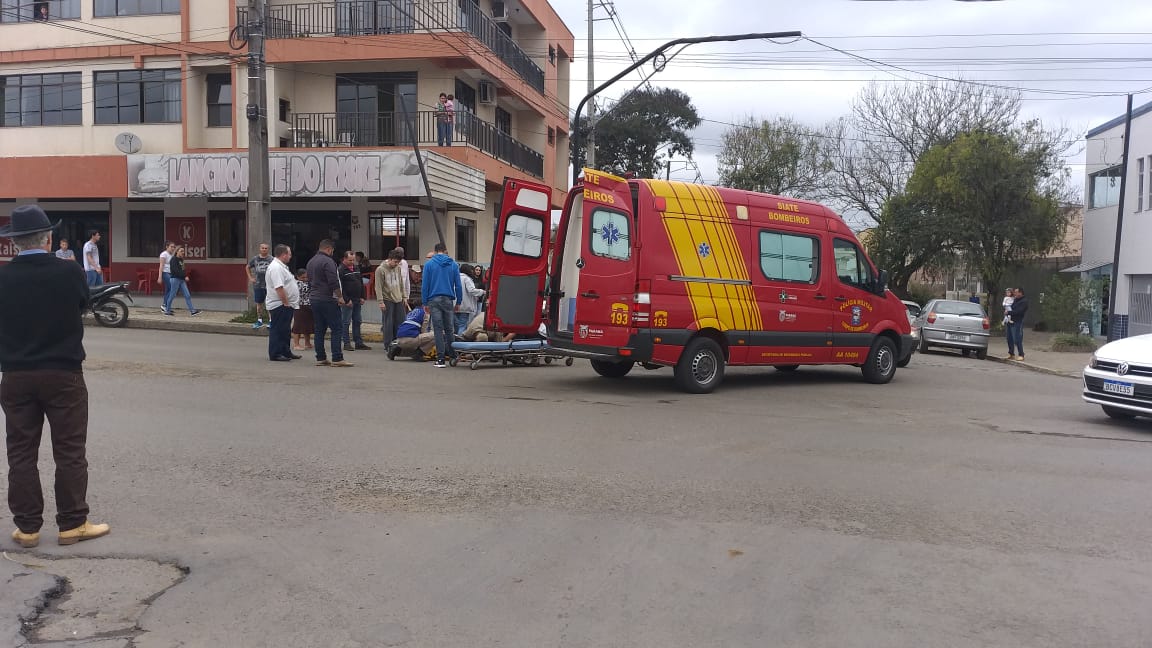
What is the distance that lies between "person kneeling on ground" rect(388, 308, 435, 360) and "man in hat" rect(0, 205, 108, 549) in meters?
9.03

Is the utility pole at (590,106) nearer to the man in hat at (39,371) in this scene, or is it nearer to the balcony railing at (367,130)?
the balcony railing at (367,130)

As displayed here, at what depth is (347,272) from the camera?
14.5 meters

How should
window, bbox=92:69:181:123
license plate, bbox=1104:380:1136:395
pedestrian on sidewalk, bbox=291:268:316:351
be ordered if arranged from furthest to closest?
1. window, bbox=92:69:181:123
2. pedestrian on sidewalk, bbox=291:268:316:351
3. license plate, bbox=1104:380:1136:395

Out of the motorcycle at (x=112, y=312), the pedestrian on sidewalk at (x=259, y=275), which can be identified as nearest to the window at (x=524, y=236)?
the pedestrian on sidewalk at (x=259, y=275)

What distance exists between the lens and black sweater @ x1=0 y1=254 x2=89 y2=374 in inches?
185

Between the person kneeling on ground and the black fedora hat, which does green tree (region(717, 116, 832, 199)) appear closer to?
the person kneeling on ground

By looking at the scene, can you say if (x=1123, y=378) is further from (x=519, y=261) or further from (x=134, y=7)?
(x=134, y=7)

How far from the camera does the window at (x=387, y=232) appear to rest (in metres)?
23.6

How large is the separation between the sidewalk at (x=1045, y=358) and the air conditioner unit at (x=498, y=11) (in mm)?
18243

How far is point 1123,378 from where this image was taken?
9766 millimetres

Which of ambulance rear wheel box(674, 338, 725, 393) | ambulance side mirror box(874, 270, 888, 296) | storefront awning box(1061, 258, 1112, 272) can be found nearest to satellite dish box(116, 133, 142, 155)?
ambulance rear wheel box(674, 338, 725, 393)

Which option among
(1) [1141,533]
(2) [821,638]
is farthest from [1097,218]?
(2) [821,638]

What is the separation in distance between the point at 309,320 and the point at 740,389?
7546mm

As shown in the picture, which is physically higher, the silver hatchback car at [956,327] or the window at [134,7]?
the window at [134,7]
